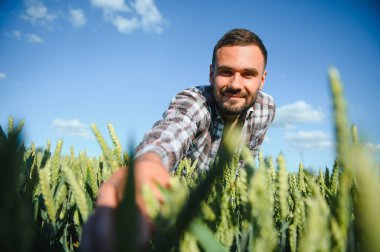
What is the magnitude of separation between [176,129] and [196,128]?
0.51 m

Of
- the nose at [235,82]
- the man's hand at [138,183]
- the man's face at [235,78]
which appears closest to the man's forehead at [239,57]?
the man's face at [235,78]

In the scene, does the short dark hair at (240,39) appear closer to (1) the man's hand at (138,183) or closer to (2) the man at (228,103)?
(2) the man at (228,103)

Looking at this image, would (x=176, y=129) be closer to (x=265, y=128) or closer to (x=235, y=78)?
(x=235, y=78)

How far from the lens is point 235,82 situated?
2.49 meters

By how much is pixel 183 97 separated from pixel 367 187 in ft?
6.43

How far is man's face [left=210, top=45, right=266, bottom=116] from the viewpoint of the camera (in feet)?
8.14

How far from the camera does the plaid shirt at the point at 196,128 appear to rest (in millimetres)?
1084

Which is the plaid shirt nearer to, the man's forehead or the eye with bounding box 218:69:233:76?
the eye with bounding box 218:69:233:76

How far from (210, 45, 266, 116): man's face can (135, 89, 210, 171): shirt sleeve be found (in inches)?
9.8

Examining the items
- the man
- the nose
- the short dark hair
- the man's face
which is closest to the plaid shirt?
the man

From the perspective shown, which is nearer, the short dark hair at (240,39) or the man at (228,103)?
the man at (228,103)

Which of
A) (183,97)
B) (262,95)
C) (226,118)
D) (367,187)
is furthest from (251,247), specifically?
(262,95)

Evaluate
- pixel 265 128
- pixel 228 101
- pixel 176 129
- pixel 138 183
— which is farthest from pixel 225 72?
pixel 138 183

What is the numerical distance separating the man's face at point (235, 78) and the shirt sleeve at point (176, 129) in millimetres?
249
